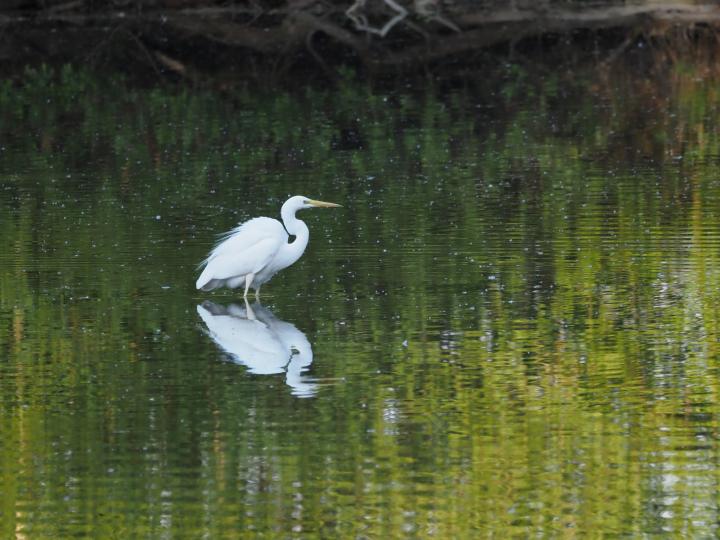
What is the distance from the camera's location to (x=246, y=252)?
13672mm

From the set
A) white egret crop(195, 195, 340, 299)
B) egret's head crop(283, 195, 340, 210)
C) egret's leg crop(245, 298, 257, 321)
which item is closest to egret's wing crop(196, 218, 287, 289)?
white egret crop(195, 195, 340, 299)

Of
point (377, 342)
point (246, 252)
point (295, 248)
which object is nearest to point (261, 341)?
point (377, 342)

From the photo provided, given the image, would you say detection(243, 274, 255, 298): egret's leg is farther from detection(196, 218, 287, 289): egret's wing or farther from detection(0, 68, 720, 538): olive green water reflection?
detection(0, 68, 720, 538): olive green water reflection

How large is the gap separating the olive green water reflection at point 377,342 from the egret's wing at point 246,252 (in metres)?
0.30

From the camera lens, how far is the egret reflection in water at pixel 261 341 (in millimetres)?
11227

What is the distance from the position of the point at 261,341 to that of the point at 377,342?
0.82 metres

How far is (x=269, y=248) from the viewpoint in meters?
13.8

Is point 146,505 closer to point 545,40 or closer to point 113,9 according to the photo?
point 545,40

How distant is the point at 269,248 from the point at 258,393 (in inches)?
130

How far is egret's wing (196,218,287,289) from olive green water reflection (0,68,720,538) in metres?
0.30

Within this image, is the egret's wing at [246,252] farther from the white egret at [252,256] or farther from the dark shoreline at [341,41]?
the dark shoreline at [341,41]

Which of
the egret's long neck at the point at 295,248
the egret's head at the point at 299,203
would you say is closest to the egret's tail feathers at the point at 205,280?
the egret's long neck at the point at 295,248

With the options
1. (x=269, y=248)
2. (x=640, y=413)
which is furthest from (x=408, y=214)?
(x=640, y=413)

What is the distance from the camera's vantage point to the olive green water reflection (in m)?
8.56
